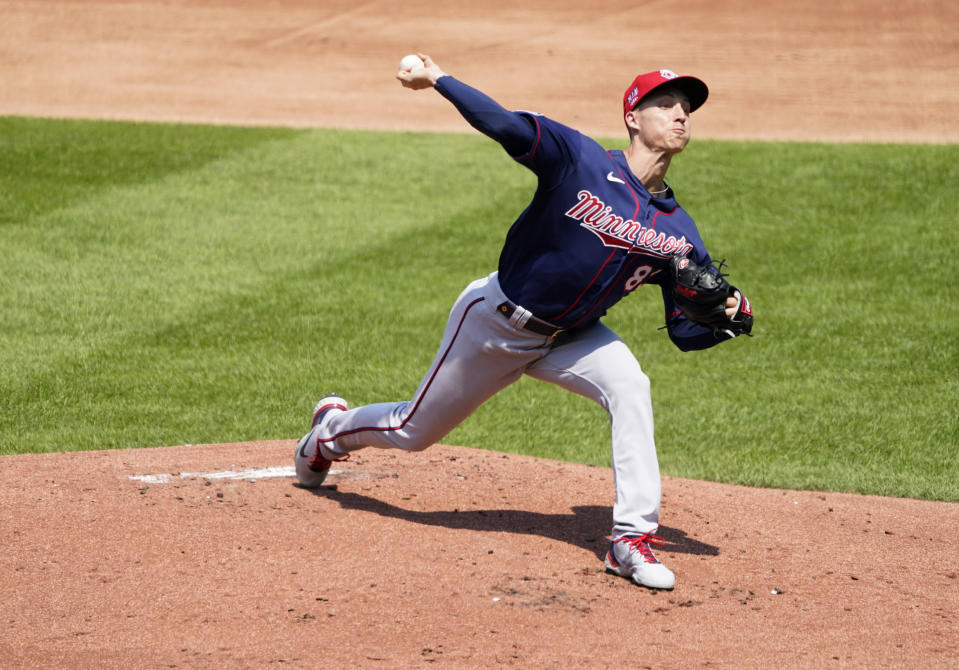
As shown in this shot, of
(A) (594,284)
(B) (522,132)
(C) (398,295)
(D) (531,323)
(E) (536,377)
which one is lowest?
(C) (398,295)

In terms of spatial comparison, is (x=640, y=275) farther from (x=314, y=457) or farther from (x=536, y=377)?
(x=314, y=457)

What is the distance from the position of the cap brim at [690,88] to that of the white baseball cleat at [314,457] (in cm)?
199

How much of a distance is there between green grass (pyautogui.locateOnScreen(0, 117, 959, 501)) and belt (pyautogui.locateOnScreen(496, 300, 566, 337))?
6.95ft

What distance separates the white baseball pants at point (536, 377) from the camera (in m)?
4.85

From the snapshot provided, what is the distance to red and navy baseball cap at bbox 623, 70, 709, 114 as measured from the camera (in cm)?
497

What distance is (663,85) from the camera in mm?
4977

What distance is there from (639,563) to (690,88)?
1.91 metres

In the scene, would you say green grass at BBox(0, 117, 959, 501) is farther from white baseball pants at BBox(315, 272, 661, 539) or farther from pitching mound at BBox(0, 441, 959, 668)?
white baseball pants at BBox(315, 272, 661, 539)

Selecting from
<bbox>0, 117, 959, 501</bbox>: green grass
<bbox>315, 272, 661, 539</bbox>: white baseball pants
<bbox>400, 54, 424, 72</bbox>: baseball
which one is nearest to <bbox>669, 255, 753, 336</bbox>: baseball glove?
<bbox>315, 272, 661, 539</bbox>: white baseball pants

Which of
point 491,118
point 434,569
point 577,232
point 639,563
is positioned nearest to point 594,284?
point 577,232

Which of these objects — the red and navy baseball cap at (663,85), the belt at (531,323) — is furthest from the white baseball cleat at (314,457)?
the red and navy baseball cap at (663,85)

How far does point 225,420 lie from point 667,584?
3.52m

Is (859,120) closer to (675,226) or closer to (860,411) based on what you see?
Result: (860,411)

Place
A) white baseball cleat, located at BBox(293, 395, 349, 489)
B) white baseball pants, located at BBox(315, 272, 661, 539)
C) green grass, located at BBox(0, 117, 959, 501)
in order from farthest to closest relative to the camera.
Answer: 1. green grass, located at BBox(0, 117, 959, 501)
2. white baseball cleat, located at BBox(293, 395, 349, 489)
3. white baseball pants, located at BBox(315, 272, 661, 539)
